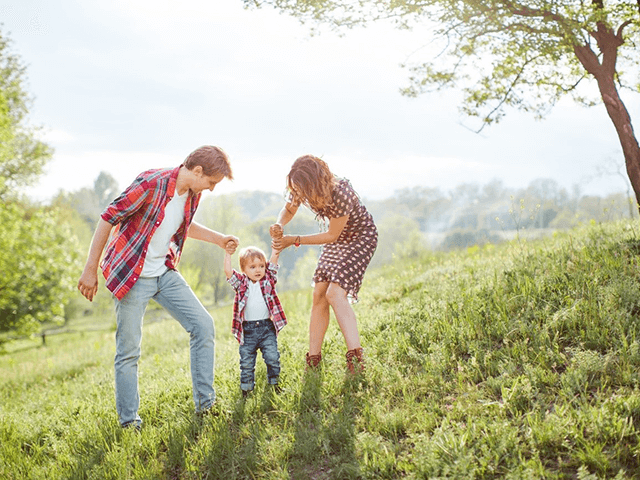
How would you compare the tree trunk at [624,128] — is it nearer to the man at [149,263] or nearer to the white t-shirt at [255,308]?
the white t-shirt at [255,308]

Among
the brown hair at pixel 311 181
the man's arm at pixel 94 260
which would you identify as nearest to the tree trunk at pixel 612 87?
the brown hair at pixel 311 181

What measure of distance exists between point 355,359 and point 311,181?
1634 mm

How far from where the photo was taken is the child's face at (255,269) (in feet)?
15.8

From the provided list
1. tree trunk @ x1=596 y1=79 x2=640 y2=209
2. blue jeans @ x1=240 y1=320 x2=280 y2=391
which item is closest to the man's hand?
blue jeans @ x1=240 y1=320 x2=280 y2=391

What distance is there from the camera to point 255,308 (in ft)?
15.7

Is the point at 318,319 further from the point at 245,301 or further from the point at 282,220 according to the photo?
the point at 282,220

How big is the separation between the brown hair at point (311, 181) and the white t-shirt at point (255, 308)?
3.37 feet

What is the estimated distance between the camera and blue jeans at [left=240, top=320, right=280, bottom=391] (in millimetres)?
4801

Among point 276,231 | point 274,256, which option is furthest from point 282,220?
point 274,256

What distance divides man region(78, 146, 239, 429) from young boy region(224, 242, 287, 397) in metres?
0.32

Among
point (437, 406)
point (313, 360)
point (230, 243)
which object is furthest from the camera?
point (313, 360)

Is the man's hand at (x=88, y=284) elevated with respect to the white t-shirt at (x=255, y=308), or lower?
elevated

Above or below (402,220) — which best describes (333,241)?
below

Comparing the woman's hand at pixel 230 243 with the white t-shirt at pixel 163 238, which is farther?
the woman's hand at pixel 230 243
